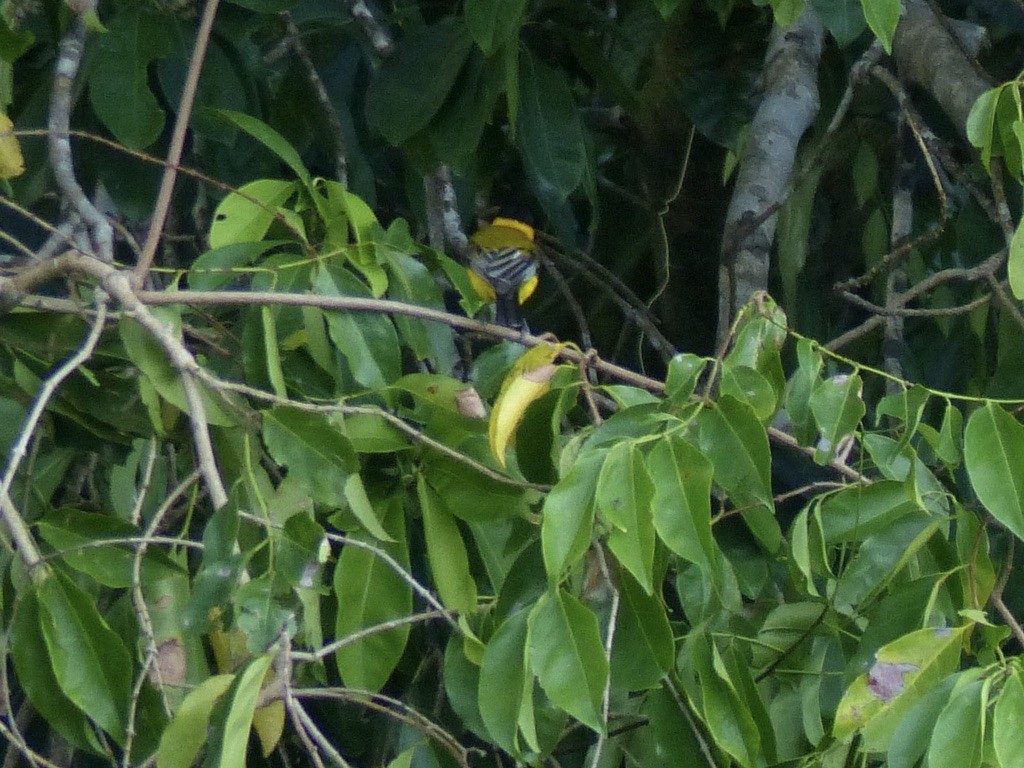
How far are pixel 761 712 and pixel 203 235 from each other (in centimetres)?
110

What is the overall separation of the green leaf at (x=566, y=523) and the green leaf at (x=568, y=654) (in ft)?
0.08

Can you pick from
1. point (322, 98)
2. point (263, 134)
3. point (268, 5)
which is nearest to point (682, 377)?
point (263, 134)

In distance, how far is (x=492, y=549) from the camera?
99 centimetres

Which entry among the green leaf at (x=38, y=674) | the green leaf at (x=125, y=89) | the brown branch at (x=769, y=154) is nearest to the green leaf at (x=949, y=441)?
the green leaf at (x=38, y=674)

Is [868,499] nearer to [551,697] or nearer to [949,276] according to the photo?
[551,697]

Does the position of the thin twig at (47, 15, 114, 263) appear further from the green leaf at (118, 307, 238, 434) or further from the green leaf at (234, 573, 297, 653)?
the green leaf at (234, 573, 297, 653)

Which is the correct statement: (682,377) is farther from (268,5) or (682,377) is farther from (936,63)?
(936,63)

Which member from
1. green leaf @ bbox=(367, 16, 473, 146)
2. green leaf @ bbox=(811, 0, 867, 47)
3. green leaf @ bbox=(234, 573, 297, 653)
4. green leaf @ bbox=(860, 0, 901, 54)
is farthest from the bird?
green leaf @ bbox=(234, 573, 297, 653)

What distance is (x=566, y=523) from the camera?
2.39 ft

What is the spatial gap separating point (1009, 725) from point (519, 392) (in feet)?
1.12

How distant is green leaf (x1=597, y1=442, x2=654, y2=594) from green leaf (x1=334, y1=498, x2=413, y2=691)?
20 centimetres

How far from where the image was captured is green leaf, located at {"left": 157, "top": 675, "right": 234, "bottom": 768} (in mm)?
723

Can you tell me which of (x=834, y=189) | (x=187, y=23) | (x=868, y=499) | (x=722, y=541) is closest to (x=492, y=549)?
(x=722, y=541)

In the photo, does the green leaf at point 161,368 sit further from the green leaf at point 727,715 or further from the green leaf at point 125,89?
the green leaf at point 125,89
